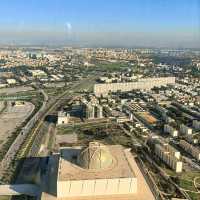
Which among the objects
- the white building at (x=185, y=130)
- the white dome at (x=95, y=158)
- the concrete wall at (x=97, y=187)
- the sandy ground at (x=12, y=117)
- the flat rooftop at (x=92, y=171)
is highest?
the white dome at (x=95, y=158)

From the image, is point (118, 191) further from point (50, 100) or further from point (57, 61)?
point (57, 61)

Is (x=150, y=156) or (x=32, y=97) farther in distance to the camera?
(x=32, y=97)

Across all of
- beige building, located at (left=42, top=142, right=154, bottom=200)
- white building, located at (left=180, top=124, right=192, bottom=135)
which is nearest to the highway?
beige building, located at (left=42, top=142, right=154, bottom=200)

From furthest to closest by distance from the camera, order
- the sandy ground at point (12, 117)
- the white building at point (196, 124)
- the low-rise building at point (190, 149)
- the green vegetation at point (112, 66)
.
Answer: the green vegetation at point (112, 66)
the white building at point (196, 124)
the sandy ground at point (12, 117)
the low-rise building at point (190, 149)

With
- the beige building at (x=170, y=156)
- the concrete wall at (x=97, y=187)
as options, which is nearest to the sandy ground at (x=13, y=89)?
the beige building at (x=170, y=156)

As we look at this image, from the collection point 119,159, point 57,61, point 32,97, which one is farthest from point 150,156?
point 57,61

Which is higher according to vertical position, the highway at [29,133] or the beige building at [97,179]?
the beige building at [97,179]

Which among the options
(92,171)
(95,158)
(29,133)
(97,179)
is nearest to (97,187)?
(97,179)

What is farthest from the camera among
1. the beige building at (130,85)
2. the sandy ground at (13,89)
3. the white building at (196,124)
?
the sandy ground at (13,89)

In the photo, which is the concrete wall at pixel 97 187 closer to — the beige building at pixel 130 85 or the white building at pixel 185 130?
the white building at pixel 185 130
